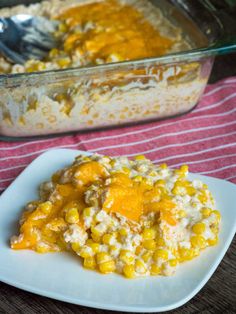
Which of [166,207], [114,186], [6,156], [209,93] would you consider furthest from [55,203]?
[209,93]

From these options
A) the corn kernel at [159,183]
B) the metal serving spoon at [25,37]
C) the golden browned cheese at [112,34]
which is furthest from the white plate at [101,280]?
the metal serving spoon at [25,37]

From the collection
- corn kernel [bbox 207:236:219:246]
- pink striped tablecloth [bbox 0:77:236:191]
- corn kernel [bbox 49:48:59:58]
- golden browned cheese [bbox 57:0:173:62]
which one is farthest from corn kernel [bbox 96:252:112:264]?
corn kernel [bbox 49:48:59:58]

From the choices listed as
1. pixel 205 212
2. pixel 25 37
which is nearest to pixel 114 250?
pixel 205 212

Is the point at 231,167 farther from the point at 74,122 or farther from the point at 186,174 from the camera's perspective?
the point at 74,122

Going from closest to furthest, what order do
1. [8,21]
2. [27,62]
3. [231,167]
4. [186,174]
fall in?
[186,174] < [231,167] < [27,62] < [8,21]

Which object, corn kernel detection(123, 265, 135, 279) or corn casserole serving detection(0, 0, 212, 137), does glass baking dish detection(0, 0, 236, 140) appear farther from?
corn kernel detection(123, 265, 135, 279)

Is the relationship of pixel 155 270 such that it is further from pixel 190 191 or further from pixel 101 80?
pixel 101 80
